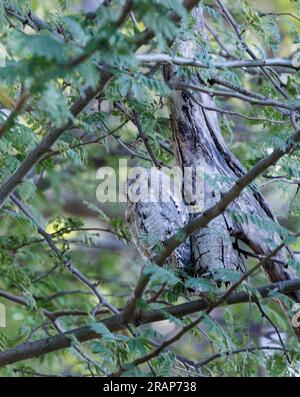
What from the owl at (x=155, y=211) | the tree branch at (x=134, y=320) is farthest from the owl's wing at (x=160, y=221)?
the tree branch at (x=134, y=320)

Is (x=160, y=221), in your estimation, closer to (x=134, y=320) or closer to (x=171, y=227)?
(x=171, y=227)

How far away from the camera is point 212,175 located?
2629 millimetres

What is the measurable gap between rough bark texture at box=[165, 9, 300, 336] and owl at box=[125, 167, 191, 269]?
70 millimetres

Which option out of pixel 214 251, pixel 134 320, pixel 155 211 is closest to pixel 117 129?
pixel 155 211

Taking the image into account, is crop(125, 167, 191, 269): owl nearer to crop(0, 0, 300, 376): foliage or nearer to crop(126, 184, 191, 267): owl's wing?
crop(126, 184, 191, 267): owl's wing

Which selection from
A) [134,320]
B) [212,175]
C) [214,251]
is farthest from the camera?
[212,175]

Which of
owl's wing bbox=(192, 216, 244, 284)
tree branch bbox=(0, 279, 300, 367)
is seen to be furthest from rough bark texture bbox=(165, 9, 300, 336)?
tree branch bbox=(0, 279, 300, 367)

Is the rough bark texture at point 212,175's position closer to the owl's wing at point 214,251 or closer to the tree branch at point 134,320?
the owl's wing at point 214,251

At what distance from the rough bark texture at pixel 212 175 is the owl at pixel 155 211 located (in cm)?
7

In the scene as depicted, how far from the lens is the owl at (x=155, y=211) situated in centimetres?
256

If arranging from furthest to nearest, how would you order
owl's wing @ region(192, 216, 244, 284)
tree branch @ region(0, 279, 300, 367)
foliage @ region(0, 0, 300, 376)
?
1. owl's wing @ region(192, 216, 244, 284)
2. tree branch @ region(0, 279, 300, 367)
3. foliage @ region(0, 0, 300, 376)

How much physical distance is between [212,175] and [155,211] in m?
0.24

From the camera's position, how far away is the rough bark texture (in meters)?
2.52
